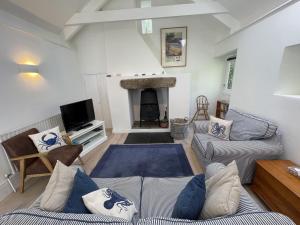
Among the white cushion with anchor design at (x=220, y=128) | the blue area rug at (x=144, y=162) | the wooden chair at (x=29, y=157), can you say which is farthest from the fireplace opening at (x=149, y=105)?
the wooden chair at (x=29, y=157)

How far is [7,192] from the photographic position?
204 cm

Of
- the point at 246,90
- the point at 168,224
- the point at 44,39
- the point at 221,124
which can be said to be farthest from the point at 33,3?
the point at 246,90

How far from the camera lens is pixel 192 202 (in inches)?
35.2

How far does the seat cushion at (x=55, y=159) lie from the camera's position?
199cm

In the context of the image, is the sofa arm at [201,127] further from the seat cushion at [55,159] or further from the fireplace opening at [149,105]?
the seat cushion at [55,159]

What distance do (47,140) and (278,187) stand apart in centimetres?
296

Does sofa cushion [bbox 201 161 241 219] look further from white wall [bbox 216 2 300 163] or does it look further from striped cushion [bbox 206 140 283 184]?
white wall [bbox 216 2 300 163]

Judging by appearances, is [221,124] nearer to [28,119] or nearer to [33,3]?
[28,119]

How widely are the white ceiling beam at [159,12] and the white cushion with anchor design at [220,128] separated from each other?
2.30 m

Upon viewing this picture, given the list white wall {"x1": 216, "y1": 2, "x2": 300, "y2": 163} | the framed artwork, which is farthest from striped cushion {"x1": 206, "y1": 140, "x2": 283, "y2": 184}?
the framed artwork

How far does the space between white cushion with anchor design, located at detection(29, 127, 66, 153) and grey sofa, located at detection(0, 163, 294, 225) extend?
3.98 ft

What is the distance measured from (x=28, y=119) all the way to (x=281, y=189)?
3632 millimetres

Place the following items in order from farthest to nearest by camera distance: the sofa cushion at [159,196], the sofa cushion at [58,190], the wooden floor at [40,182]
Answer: the wooden floor at [40,182]
the sofa cushion at [159,196]
the sofa cushion at [58,190]

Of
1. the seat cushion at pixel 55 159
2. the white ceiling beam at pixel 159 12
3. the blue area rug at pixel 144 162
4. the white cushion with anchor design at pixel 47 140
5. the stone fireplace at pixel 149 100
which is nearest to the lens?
the seat cushion at pixel 55 159
